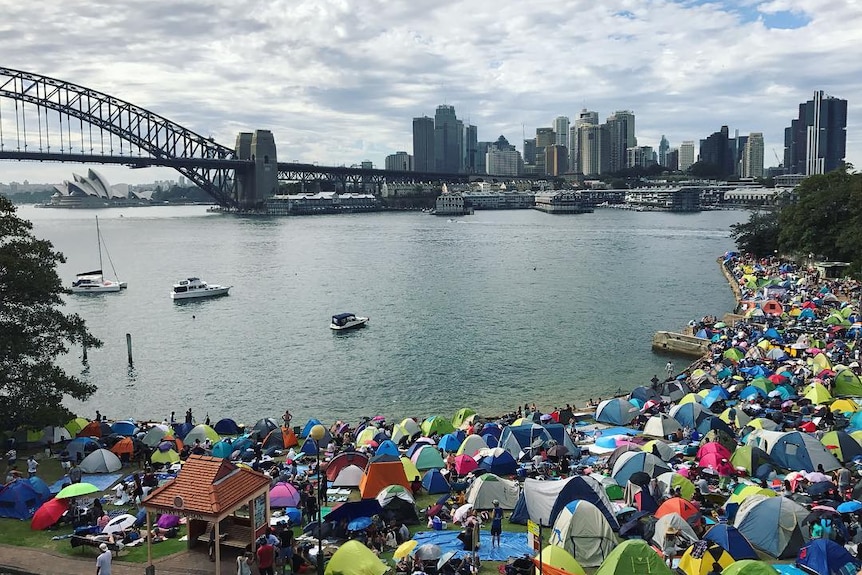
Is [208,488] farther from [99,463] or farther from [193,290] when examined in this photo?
[193,290]

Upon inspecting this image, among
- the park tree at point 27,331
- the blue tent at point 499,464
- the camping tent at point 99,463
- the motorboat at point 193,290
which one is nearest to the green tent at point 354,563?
the blue tent at point 499,464

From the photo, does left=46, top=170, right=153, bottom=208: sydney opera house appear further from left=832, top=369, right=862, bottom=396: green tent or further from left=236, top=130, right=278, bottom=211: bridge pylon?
left=832, top=369, right=862, bottom=396: green tent

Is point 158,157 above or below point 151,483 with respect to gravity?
above

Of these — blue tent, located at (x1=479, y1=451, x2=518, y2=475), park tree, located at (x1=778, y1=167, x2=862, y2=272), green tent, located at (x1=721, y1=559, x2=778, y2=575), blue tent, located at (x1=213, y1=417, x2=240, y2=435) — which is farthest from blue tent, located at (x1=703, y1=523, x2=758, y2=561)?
park tree, located at (x1=778, y1=167, x2=862, y2=272)

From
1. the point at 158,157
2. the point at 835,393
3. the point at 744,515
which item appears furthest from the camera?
the point at 158,157

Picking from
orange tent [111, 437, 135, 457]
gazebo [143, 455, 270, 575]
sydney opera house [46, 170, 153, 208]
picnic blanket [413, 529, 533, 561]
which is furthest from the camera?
sydney opera house [46, 170, 153, 208]

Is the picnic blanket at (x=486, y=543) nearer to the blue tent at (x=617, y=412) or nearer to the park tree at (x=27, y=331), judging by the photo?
the blue tent at (x=617, y=412)

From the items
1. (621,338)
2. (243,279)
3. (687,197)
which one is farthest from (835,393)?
(687,197)

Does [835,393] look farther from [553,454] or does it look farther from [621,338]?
[621,338]
